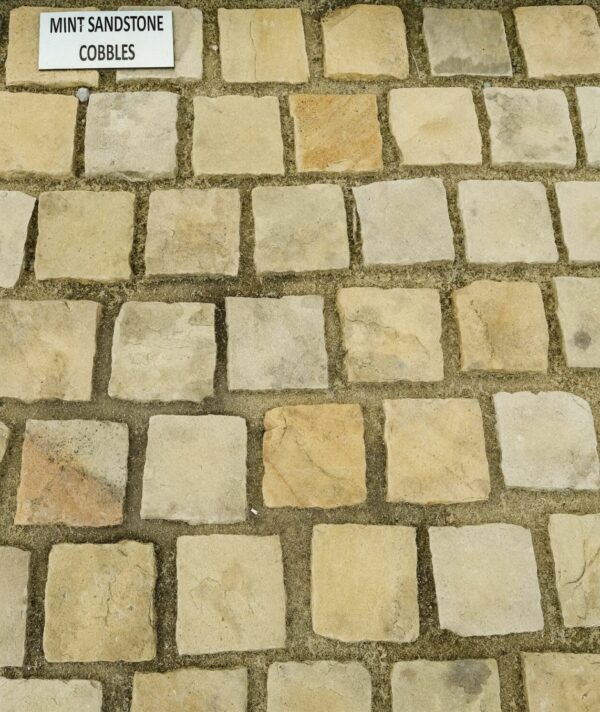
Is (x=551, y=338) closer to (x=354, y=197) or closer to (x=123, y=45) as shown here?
(x=354, y=197)

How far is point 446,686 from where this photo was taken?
154cm

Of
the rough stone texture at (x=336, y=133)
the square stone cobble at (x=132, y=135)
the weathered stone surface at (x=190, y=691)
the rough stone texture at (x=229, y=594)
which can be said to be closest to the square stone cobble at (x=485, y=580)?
the rough stone texture at (x=229, y=594)

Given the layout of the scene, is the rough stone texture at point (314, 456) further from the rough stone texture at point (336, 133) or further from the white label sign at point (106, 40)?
→ the white label sign at point (106, 40)

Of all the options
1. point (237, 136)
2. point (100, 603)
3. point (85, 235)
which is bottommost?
point (100, 603)

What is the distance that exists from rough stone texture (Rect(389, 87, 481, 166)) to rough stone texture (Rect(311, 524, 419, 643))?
1009mm

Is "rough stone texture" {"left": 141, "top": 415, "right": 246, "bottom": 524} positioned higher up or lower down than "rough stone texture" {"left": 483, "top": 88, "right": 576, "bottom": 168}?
lower down

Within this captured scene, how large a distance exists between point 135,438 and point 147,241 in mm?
507

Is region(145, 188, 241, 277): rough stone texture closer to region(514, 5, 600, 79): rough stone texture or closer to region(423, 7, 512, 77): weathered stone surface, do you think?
region(423, 7, 512, 77): weathered stone surface

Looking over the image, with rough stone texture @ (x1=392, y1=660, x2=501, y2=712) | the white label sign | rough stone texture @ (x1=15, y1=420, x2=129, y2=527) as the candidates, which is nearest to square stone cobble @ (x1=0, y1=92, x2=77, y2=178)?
the white label sign

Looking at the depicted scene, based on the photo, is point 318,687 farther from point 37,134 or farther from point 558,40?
point 558,40

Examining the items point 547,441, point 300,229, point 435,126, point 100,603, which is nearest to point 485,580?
point 547,441

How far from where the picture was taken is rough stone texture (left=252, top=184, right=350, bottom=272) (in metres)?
1.83

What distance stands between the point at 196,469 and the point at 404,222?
2.70 ft

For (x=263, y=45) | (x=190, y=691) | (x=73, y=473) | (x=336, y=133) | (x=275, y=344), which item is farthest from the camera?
(x=263, y=45)
